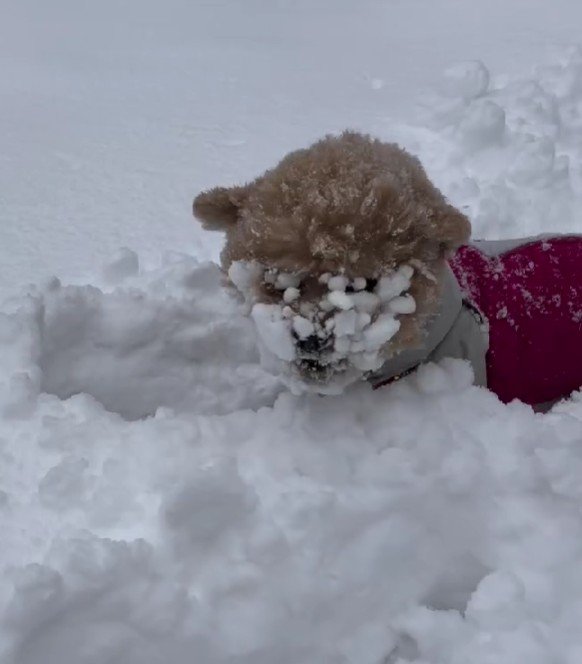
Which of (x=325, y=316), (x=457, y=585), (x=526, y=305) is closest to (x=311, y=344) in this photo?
(x=325, y=316)

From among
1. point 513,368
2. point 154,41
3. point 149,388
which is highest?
point 154,41

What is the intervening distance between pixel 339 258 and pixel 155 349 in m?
0.60

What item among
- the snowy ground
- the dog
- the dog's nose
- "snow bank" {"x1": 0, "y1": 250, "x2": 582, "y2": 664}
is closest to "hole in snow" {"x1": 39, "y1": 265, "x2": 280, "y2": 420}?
the snowy ground

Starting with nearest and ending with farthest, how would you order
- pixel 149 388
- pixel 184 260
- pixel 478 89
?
pixel 149 388 → pixel 184 260 → pixel 478 89

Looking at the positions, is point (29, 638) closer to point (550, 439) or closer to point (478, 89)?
point (550, 439)

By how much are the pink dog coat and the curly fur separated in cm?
33

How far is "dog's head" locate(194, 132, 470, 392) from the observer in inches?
50.9

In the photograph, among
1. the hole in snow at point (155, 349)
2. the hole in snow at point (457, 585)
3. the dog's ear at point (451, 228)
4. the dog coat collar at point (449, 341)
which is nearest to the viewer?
the hole in snow at point (457, 585)

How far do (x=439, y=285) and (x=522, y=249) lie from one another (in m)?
0.46

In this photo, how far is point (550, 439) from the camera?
1356mm

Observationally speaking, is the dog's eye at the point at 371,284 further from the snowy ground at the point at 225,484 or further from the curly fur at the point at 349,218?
the snowy ground at the point at 225,484

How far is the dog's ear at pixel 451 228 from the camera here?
138 cm

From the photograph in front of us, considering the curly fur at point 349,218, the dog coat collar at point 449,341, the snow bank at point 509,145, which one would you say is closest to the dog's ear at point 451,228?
the curly fur at point 349,218

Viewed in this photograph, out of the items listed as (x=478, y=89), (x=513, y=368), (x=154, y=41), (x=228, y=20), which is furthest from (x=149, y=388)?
(x=228, y=20)
